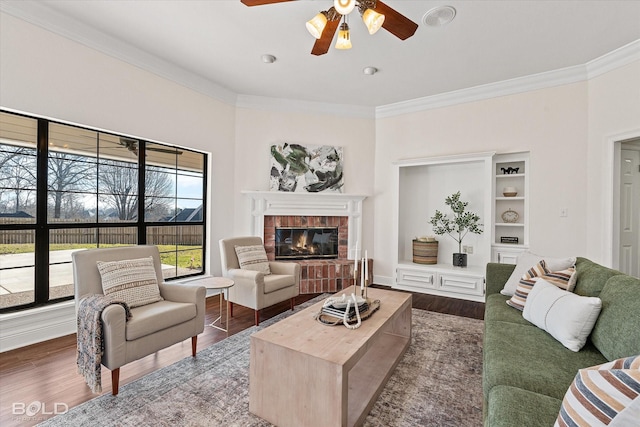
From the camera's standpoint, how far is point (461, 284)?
4.25 meters

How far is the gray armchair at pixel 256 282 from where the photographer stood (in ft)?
10.4

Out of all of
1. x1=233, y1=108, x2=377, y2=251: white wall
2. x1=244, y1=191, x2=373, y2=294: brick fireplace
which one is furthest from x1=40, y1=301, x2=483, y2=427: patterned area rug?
x1=233, y1=108, x2=377, y2=251: white wall

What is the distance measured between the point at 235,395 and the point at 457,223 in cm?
366

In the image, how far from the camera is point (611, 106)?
3396mm

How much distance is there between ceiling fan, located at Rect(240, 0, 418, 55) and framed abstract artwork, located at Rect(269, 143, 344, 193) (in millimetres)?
2372

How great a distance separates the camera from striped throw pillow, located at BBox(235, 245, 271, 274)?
3561 mm

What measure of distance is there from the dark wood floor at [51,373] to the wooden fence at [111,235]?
91 cm

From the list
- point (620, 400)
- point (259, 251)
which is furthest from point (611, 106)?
point (259, 251)

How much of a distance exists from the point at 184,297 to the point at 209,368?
581 millimetres

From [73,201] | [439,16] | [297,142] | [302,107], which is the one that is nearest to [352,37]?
[439,16]

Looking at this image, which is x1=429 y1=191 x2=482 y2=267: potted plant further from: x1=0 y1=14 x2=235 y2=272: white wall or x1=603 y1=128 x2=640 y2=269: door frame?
x1=0 y1=14 x2=235 y2=272: white wall

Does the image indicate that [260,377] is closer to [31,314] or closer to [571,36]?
[31,314]

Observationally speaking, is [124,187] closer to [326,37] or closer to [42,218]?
[42,218]

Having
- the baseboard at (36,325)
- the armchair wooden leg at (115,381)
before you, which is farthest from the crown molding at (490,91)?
the baseboard at (36,325)
